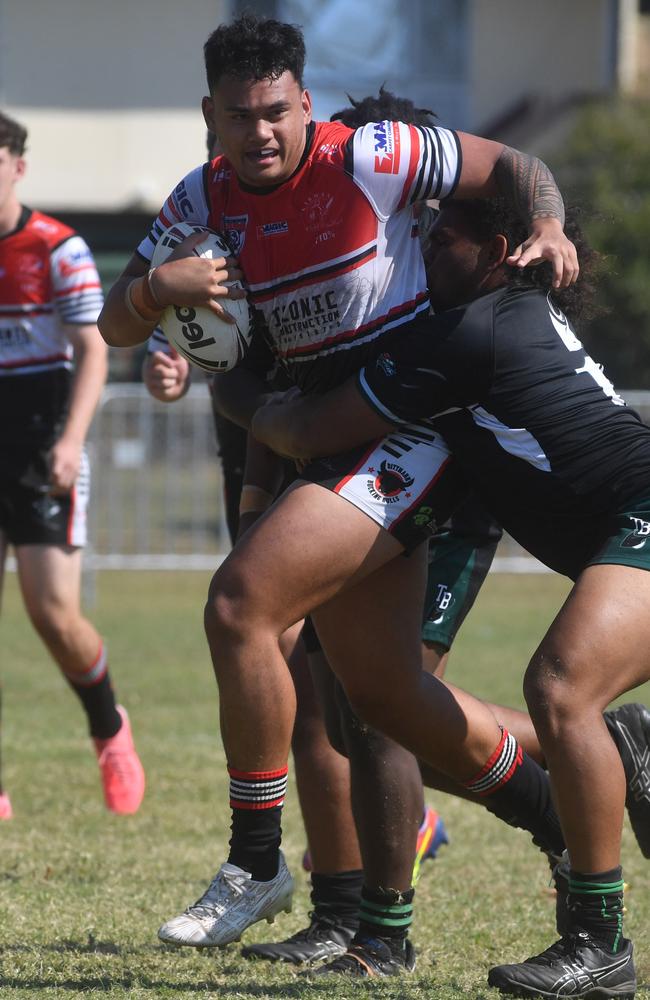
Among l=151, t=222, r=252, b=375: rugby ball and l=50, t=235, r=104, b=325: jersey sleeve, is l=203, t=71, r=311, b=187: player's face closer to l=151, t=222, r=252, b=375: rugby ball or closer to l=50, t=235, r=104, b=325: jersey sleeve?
l=151, t=222, r=252, b=375: rugby ball

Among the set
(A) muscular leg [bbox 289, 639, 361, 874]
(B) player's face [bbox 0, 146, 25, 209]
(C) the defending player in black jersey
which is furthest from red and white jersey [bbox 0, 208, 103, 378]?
(C) the defending player in black jersey

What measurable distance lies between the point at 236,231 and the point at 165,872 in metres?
2.49

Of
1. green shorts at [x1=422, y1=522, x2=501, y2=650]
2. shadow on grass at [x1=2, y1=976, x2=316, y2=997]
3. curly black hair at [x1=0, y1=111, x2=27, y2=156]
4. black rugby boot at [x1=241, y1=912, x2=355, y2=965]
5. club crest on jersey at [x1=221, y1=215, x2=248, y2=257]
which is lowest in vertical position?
black rugby boot at [x1=241, y1=912, x2=355, y2=965]

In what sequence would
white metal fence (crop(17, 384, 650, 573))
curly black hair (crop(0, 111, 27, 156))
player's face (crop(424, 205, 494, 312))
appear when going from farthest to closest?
1. white metal fence (crop(17, 384, 650, 573))
2. curly black hair (crop(0, 111, 27, 156))
3. player's face (crop(424, 205, 494, 312))

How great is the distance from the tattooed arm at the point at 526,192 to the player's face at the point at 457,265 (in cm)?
14

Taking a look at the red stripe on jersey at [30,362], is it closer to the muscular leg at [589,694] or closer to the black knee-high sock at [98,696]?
the black knee-high sock at [98,696]

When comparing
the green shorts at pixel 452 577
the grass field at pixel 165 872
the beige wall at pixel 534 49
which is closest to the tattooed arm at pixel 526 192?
the green shorts at pixel 452 577

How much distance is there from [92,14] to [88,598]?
11.8 m

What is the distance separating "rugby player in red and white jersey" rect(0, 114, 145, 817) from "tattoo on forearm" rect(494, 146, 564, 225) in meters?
2.88

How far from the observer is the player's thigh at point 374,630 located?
3613 millimetres

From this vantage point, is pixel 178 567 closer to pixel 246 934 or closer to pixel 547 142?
pixel 246 934

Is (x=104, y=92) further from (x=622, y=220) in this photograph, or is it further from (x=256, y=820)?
(x=256, y=820)

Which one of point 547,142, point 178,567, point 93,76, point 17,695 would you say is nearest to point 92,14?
point 93,76

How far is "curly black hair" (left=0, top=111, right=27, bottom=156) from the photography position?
19.6 feet
